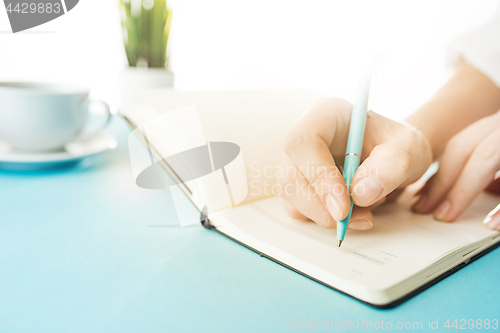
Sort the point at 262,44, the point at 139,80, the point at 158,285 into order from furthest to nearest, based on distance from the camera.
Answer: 1. the point at 262,44
2. the point at 139,80
3. the point at 158,285

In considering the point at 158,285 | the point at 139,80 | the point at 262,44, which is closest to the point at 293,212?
the point at 158,285

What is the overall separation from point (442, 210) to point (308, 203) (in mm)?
159

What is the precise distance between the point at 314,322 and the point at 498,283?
0.16 meters

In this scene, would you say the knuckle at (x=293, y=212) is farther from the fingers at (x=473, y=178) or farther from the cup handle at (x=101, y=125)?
the cup handle at (x=101, y=125)

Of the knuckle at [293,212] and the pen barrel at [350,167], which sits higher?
the pen barrel at [350,167]

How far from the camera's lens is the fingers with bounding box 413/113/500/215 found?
0.36 m

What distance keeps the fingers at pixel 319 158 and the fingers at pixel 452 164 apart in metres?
0.15

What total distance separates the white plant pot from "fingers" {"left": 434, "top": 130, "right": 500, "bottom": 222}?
2.03 feet

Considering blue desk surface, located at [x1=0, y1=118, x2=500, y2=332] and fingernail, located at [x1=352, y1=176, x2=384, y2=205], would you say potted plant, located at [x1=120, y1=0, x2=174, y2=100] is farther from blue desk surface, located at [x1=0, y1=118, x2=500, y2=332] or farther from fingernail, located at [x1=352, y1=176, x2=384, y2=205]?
fingernail, located at [x1=352, y1=176, x2=384, y2=205]

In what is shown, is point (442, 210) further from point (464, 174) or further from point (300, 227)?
point (300, 227)

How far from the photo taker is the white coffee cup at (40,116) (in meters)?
0.41

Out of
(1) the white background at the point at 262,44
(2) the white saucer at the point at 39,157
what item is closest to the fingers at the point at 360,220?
(2) the white saucer at the point at 39,157

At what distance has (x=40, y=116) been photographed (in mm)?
424

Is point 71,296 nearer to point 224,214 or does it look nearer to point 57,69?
point 224,214
